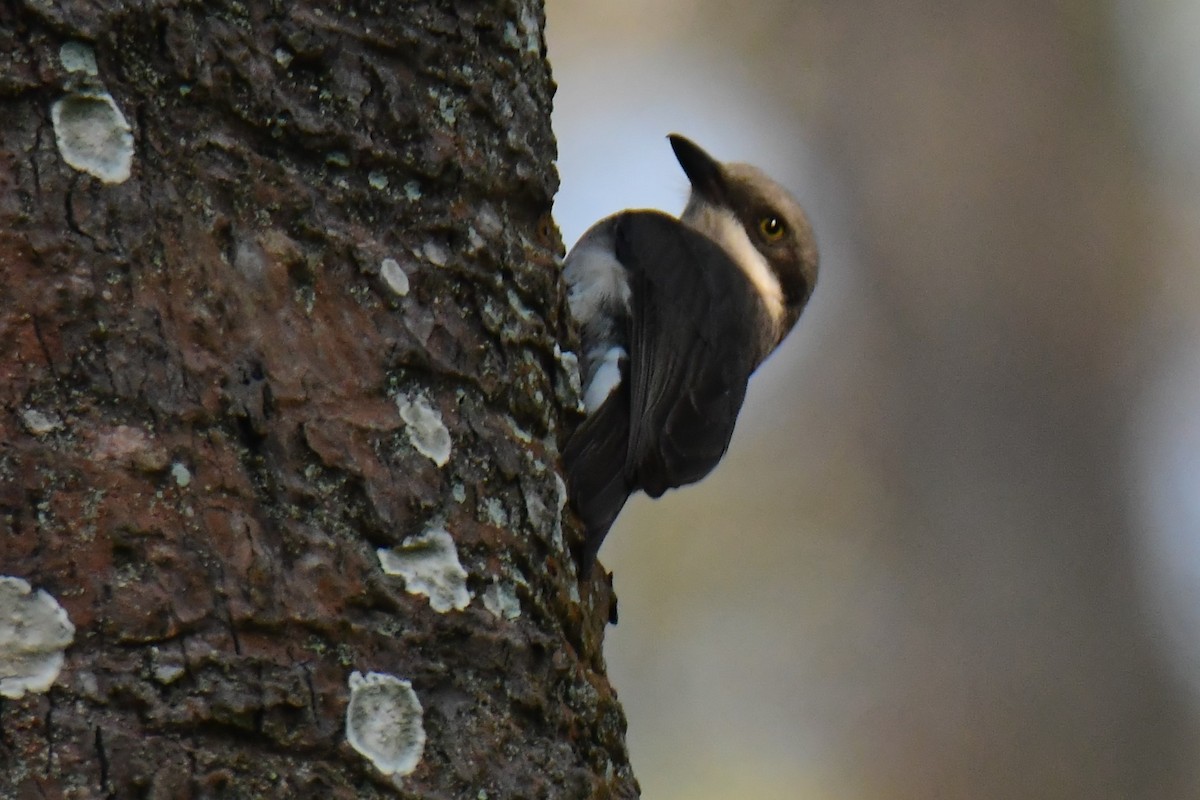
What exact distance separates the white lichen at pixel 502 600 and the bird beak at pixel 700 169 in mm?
2895

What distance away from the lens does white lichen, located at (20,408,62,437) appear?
1.53m

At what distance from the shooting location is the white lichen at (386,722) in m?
1.63

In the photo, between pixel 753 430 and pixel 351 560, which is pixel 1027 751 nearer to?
pixel 753 430

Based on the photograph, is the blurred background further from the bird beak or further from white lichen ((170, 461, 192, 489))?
white lichen ((170, 461, 192, 489))

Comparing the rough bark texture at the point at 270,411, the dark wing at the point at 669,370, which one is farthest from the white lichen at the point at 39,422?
the dark wing at the point at 669,370

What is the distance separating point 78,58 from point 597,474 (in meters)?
1.21

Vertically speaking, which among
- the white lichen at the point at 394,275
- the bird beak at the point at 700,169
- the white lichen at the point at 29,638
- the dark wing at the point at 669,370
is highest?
the bird beak at the point at 700,169

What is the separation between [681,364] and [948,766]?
3.89 metres

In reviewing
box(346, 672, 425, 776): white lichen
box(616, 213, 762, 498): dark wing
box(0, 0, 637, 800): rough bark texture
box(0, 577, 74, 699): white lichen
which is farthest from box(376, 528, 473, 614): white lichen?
box(616, 213, 762, 498): dark wing

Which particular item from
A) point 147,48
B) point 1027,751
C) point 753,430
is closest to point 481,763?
point 147,48

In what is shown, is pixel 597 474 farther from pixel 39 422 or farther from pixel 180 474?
pixel 39 422

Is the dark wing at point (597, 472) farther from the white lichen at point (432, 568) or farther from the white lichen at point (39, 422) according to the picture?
the white lichen at point (39, 422)

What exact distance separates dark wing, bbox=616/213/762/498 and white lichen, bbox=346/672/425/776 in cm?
114

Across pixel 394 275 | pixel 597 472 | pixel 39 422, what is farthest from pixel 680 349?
pixel 39 422
